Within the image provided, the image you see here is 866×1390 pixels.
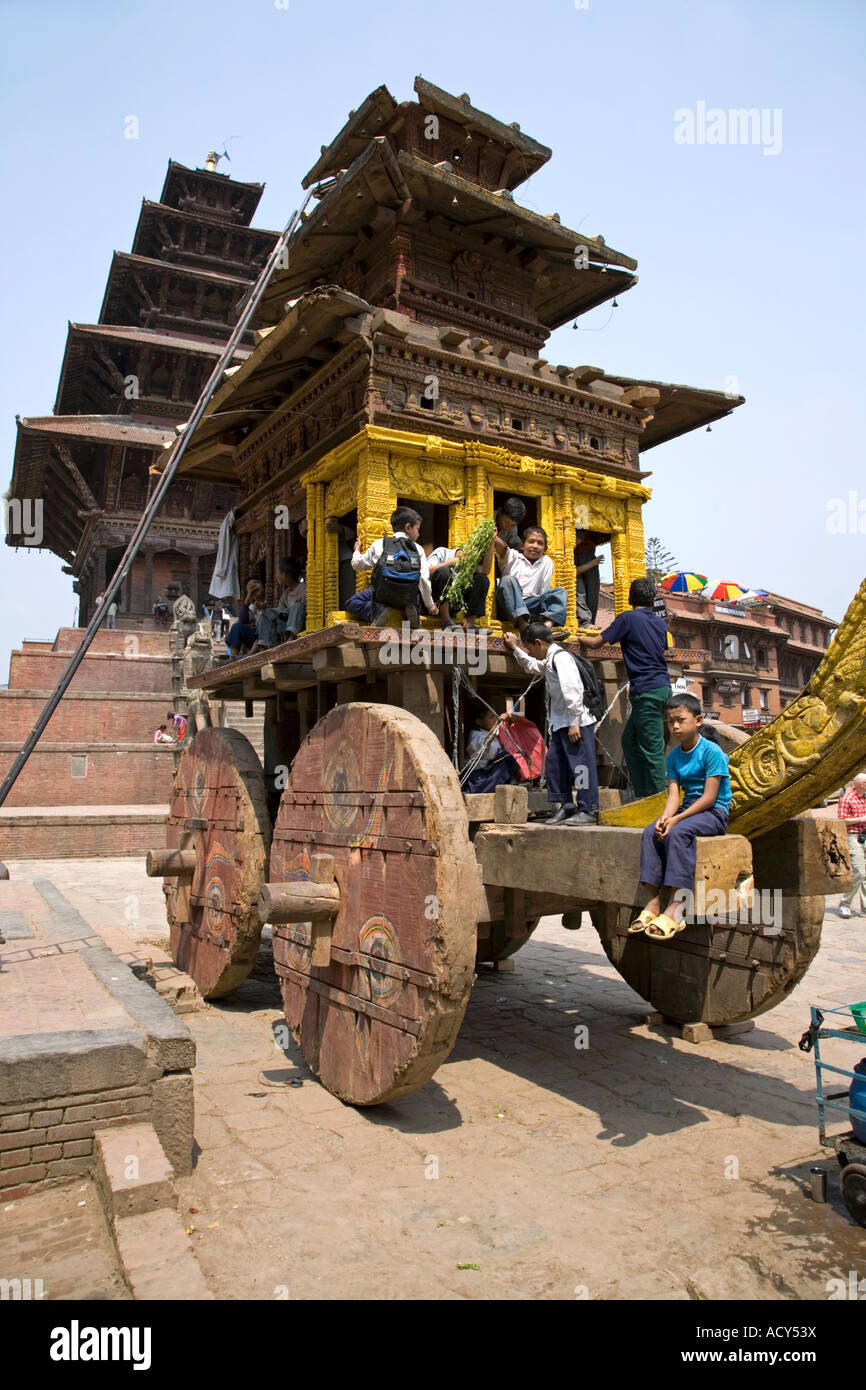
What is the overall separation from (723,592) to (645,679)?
4195 centimetres

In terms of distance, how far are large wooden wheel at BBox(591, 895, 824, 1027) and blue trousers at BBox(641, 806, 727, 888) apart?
154cm

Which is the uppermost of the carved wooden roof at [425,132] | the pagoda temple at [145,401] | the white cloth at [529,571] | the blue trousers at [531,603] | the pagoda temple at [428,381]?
the pagoda temple at [145,401]

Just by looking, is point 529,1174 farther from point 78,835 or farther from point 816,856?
point 78,835

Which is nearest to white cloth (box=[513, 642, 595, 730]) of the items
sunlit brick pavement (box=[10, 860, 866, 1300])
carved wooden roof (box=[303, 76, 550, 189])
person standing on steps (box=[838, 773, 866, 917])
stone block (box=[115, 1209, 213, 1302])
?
sunlit brick pavement (box=[10, 860, 866, 1300])

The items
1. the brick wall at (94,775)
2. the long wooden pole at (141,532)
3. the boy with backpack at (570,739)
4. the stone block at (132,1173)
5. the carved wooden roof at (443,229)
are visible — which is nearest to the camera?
the stone block at (132,1173)

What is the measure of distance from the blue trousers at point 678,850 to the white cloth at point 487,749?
86.4 inches

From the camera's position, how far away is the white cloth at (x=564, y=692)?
16.5ft

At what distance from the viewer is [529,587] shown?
20.9 ft

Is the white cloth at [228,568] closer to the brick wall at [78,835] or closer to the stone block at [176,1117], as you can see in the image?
the stone block at [176,1117]

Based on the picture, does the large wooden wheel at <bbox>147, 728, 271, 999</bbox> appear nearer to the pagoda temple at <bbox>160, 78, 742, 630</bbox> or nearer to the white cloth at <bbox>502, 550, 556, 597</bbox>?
the pagoda temple at <bbox>160, 78, 742, 630</bbox>

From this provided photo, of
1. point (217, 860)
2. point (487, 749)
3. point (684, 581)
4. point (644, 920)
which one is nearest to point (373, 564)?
point (487, 749)

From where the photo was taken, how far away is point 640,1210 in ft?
12.6

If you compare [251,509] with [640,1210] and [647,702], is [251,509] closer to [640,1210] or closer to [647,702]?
[647,702]

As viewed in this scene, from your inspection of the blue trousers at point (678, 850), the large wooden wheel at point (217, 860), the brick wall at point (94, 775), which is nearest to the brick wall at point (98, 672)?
the brick wall at point (94, 775)
